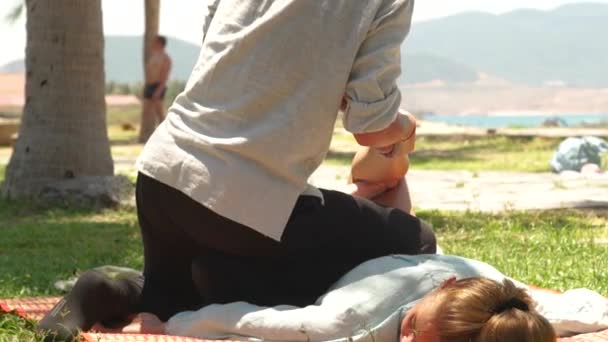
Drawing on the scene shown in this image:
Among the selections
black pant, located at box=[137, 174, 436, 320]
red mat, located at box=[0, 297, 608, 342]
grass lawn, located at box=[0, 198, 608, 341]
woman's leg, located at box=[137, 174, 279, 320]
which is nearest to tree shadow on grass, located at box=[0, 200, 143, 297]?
grass lawn, located at box=[0, 198, 608, 341]

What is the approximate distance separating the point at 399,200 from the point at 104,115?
19.8 ft

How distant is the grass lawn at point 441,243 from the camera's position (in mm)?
5926

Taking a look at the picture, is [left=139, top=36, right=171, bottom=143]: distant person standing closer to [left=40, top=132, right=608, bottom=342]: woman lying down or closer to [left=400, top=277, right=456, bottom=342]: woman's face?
[left=40, top=132, right=608, bottom=342]: woman lying down

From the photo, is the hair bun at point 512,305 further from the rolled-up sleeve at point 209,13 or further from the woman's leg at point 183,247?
the rolled-up sleeve at point 209,13

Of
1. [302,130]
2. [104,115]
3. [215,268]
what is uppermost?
[302,130]

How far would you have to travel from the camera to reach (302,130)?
12.7ft

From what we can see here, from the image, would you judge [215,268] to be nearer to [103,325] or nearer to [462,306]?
[103,325]

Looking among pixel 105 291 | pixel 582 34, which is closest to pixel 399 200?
pixel 105 291

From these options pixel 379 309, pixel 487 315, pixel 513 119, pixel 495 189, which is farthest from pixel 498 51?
pixel 487 315

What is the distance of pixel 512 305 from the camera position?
3.51m

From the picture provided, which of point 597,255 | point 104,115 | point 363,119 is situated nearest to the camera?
point 363,119

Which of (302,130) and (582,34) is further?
(582,34)

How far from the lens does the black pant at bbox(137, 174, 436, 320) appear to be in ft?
13.1

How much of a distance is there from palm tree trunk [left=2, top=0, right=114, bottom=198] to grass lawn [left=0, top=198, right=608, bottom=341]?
39cm
